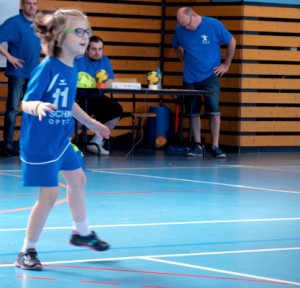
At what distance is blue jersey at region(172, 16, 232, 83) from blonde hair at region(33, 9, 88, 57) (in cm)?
840

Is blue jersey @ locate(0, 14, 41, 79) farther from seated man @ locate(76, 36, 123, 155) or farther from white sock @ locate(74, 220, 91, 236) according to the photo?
white sock @ locate(74, 220, 91, 236)

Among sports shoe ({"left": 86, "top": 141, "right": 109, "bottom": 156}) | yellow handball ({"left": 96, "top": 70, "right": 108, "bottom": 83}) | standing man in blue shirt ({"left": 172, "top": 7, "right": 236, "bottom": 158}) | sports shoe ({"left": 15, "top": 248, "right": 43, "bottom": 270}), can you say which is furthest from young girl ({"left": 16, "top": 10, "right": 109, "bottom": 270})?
standing man in blue shirt ({"left": 172, "top": 7, "right": 236, "bottom": 158})

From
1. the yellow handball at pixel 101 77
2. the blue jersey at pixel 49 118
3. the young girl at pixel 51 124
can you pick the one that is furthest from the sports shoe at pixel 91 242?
the yellow handball at pixel 101 77

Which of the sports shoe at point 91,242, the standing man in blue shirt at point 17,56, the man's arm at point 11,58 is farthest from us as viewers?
the standing man in blue shirt at point 17,56

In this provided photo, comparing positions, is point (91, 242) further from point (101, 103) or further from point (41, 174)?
point (101, 103)

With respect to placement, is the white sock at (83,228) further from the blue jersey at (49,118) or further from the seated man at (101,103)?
the seated man at (101,103)

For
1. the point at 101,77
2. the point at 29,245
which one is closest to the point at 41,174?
the point at 29,245

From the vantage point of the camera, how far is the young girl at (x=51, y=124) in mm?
5512

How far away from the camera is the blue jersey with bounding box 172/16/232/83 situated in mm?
13984

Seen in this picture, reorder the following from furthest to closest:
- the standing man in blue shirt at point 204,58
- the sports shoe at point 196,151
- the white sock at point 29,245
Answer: the sports shoe at point 196,151 < the standing man in blue shirt at point 204,58 < the white sock at point 29,245

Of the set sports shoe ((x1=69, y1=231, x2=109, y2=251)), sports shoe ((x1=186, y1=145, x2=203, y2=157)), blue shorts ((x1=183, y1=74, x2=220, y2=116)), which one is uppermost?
blue shorts ((x1=183, y1=74, x2=220, y2=116))

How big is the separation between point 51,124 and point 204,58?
8.70 meters

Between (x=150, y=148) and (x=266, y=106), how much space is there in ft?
6.49

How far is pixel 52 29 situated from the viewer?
224 inches
